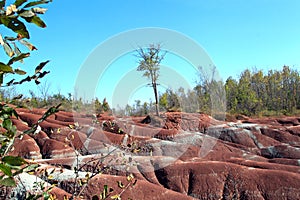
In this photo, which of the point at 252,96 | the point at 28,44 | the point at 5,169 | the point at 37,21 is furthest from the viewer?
the point at 252,96

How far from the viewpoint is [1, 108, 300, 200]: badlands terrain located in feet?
29.8

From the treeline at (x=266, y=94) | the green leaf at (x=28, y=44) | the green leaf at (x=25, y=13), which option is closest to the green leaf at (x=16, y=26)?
the green leaf at (x=25, y=13)

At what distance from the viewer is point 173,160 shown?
46.1 feet

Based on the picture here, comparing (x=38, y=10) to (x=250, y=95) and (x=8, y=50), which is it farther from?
(x=250, y=95)

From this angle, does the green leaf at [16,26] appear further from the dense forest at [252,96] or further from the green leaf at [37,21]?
the dense forest at [252,96]

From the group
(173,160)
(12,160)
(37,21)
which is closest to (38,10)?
(37,21)

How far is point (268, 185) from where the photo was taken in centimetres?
1223

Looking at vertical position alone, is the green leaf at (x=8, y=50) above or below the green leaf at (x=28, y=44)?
below

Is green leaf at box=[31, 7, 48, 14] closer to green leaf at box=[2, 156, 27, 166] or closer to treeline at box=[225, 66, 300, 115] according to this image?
green leaf at box=[2, 156, 27, 166]

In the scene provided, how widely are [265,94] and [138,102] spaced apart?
1879 centimetres

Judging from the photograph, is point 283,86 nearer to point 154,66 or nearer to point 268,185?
point 154,66

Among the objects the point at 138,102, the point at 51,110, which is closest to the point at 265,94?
the point at 138,102

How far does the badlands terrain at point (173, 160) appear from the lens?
9086mm

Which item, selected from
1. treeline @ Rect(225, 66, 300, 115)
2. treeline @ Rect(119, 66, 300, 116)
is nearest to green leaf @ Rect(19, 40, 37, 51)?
treeline @ Rect(119, 66, 300, 116)
